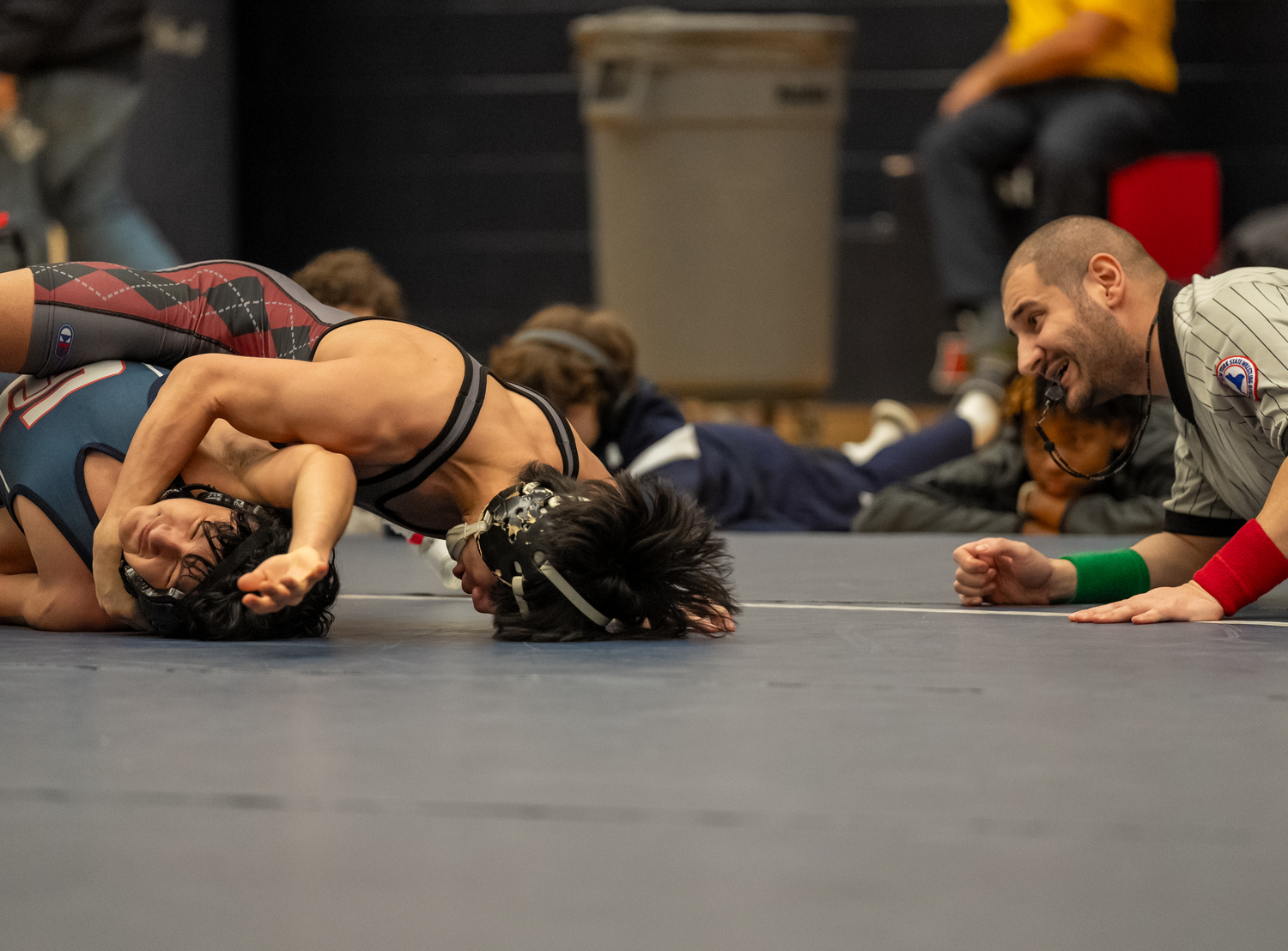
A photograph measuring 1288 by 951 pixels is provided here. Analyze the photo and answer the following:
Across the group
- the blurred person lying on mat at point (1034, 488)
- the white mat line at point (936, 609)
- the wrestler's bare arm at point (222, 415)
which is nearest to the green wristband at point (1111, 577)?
the white mat line at point (936, 609)

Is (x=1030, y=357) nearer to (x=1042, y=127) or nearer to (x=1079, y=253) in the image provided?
(x=1079, y=253)

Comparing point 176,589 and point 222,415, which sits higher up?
point 222,415

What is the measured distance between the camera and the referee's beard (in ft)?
6.76

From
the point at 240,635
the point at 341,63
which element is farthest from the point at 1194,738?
the point at 341,63

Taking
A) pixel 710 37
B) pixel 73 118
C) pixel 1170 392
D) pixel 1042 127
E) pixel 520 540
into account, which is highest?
pixel 710 37

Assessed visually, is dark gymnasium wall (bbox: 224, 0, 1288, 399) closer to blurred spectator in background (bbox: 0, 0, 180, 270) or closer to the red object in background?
the red object in background

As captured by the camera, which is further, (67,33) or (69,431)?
(67,33)

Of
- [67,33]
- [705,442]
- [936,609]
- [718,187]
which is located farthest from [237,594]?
[718,187]

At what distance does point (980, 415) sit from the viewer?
4.50 m

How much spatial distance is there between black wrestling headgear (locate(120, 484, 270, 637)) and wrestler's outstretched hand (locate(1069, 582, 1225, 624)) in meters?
1.16

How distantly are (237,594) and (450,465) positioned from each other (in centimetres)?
35

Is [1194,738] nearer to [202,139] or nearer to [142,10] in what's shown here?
[142,10]

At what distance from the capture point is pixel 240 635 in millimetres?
1906

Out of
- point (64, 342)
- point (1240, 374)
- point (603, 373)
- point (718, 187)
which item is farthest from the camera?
point (718, 187)
